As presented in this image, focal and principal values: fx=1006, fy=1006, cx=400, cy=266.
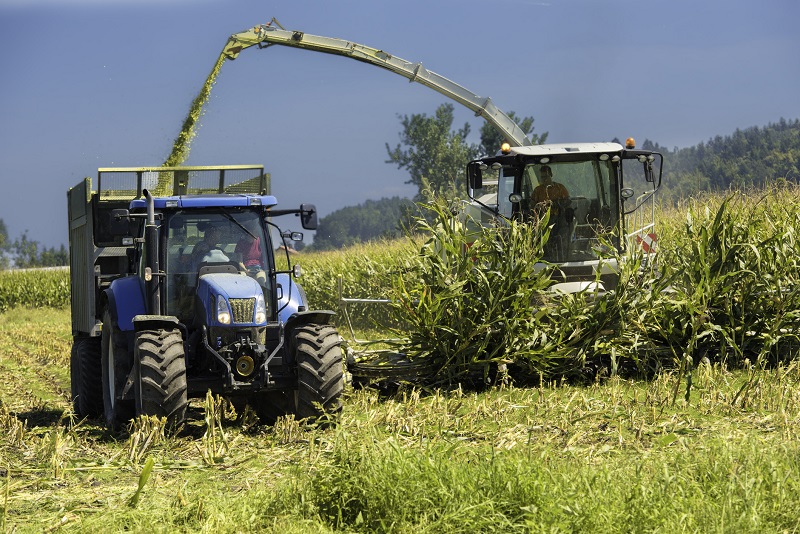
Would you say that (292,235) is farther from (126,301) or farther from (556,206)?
(556,206)

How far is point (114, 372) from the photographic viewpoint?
8.63 m

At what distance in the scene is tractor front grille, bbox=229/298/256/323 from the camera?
8062 millimetres

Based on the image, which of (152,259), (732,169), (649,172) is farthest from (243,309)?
(732,169)

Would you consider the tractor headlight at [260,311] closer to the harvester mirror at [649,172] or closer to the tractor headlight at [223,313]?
the tractor headlight at [223,313]

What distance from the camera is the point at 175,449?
748cm

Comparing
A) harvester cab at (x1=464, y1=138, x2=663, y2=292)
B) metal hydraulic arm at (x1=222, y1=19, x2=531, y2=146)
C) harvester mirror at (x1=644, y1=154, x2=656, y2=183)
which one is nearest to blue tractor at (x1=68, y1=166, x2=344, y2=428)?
harvester cab at (x1=464, y1=138, x2=663, y2=292)

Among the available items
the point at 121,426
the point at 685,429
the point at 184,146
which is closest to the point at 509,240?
the point at 685,429

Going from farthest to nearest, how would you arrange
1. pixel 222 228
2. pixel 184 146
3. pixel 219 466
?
pixel 184 146 → pixel 222 228 → pixel 219 466

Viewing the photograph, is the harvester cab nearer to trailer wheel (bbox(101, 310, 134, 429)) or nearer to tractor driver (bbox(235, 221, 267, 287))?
tractor driver (bbox(235, 221, 267, 287))

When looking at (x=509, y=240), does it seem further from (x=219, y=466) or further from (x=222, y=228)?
(x=219, y=466)

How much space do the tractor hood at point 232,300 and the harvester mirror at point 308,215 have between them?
31.3 inches

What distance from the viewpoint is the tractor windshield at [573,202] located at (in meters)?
11.4

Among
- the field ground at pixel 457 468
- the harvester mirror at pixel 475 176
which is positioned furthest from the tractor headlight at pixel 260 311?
the harvester mirror at pixel 475 176

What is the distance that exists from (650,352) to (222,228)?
4429mm
